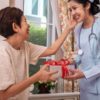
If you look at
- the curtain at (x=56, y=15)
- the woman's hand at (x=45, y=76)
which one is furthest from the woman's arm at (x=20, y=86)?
the curtain at (x=56, y=15)

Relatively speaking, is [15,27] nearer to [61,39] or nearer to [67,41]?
[61,39]

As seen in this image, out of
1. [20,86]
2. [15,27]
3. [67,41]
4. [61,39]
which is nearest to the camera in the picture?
[20,86]

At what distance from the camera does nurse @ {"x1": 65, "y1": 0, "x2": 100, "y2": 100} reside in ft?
2.79

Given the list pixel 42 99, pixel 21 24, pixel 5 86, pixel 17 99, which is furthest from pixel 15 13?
pixel 42 99

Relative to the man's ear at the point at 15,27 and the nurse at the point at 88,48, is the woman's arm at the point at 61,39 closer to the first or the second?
the nurse at the point at 88,48

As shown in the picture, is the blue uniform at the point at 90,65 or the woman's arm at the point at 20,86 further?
the blue uniform at the point at 90,65

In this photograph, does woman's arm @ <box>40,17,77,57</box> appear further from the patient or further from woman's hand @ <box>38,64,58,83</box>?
woman's hand @ <box>38,64,58,83</box>

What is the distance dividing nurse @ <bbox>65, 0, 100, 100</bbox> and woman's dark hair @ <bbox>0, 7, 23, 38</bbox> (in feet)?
1.20

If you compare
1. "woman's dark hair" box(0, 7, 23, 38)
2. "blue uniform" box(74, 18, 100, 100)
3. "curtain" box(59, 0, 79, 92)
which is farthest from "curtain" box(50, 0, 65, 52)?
"woman's dark hair" box(0, 7, 23, 38)

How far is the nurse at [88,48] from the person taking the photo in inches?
33.5

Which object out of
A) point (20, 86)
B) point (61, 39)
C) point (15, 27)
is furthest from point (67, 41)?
point (20, 86)

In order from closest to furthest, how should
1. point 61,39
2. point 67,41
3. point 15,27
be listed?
point 15,27, point 61,39, point 67,41

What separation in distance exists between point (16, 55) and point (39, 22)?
0.78 metres

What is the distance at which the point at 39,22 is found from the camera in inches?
61.9
